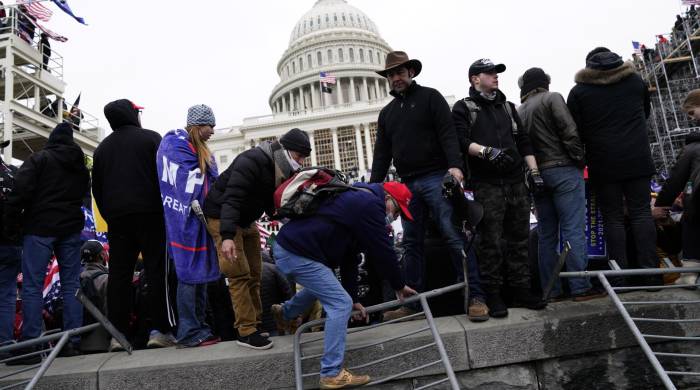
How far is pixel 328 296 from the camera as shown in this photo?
9.64 ft

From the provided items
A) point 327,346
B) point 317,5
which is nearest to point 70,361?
point 327,346

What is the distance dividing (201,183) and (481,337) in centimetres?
245

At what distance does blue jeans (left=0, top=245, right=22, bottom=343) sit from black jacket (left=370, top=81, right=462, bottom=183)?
3.47 metres

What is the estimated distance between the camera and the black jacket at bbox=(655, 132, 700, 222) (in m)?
3.55

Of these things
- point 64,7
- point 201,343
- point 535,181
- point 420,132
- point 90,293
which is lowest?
point 201,343

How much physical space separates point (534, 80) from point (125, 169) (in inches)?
145

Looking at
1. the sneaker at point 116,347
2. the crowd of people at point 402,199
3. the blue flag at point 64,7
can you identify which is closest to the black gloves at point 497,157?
the crowd of people at point 402,199

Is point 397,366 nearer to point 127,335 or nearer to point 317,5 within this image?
point 127,335

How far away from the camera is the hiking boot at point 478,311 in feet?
10.5

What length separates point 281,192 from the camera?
9.93 ft

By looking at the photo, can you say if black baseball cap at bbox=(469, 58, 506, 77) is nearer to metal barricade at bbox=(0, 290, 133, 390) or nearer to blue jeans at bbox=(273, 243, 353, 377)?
blue jeans at bbox=(273, 243, 353, 377)

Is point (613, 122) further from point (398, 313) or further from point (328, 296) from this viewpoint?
point (328, 296)

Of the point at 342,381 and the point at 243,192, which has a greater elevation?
the point at 243,192

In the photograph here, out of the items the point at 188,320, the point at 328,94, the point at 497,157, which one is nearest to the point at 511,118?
the point at 497,157
